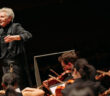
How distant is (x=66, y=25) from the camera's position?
5547 mm

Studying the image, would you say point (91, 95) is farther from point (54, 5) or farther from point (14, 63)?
point (54, 5)

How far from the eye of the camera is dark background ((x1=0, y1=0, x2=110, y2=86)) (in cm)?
527

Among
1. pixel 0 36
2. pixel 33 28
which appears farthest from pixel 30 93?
pixel 33 28

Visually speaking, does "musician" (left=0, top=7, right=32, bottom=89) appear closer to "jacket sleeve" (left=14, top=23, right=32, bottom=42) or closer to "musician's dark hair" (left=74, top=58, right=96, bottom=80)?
"jacket sleeve" (left=14, top=23, right=32, bottom=42)

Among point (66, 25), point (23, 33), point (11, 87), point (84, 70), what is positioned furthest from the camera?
point (66, 25)

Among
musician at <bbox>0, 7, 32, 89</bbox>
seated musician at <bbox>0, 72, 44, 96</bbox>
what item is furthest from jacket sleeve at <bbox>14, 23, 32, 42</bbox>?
seated musician at <bbox>0, 72, 44, 96</bbox>

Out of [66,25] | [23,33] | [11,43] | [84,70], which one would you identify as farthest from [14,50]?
[66,25]

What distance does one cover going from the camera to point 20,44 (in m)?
3.33

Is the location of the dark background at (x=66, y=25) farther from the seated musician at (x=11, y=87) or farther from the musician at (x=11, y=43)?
the seated musician at (x=11, y=87)

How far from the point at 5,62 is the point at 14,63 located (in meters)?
0.11

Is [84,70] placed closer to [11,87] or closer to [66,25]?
[11,87]

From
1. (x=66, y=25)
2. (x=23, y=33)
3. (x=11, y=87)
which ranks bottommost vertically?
(x=66, y=25)

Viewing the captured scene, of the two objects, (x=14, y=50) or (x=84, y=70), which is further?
(x=14, y=50)

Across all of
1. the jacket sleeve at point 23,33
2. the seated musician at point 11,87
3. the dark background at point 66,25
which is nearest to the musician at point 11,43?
the jacket sleeve at point 23,33
